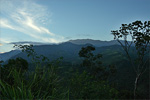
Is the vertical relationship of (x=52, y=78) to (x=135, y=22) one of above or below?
below

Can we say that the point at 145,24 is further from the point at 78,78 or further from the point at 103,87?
the point at 78,78

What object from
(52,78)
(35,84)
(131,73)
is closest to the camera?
(35,84)

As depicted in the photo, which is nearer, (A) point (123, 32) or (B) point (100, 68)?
(A) point (123, 32)

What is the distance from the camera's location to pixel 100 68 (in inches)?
1676

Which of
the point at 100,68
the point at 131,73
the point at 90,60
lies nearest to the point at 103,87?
the point at 90,60

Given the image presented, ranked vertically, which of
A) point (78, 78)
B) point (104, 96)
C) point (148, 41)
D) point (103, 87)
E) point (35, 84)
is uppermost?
point (148, 41)

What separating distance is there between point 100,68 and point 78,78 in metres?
35.6

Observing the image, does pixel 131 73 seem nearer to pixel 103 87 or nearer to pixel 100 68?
pixel 100 68

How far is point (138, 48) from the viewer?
2275cm

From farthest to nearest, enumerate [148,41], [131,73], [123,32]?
[131,73] < [123,32] < [148,41]

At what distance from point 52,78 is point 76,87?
2.87 metres

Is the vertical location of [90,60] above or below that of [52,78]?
below

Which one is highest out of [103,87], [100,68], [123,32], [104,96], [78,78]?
[123,32]

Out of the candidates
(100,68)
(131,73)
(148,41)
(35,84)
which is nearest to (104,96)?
(35,84)
